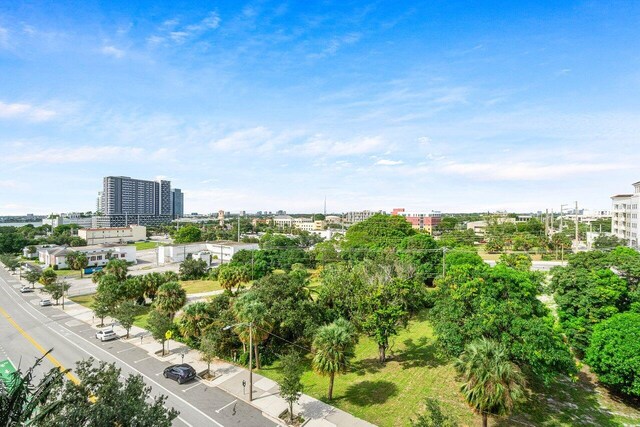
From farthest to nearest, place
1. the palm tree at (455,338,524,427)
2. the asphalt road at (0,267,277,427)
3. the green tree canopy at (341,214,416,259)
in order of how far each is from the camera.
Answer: the green tree canopy at (341,214,416,259) → the asphalt road at (0,267,277,427) → the palm tree at (455,338,524,427)

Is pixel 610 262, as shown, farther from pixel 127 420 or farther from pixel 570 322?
pixel 127 420

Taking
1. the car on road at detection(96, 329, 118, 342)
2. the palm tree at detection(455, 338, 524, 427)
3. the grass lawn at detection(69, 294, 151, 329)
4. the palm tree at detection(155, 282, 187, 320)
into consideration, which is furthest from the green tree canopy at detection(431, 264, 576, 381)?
the grass lawn at detection(69, 294, 151, 329)

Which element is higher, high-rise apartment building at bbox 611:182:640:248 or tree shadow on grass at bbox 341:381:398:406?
high-rise apartment building at bbox 611:182:640:248

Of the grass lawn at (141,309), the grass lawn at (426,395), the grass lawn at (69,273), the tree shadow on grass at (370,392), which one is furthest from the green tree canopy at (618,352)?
the grass lawn at (69,273)

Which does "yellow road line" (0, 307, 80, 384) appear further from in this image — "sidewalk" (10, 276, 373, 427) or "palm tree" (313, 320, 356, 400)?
"palm tree" (313, 320, 356, 400)

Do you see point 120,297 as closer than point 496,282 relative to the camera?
No

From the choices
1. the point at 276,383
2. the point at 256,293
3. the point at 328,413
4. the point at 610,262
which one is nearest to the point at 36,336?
the point at 256,293
